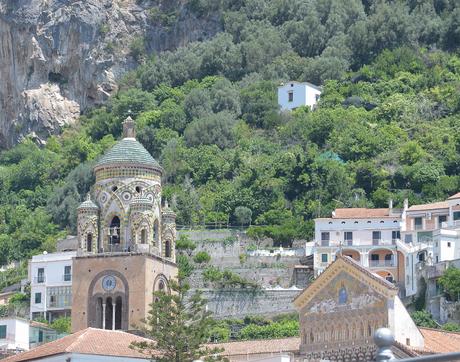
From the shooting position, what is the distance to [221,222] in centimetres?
10562

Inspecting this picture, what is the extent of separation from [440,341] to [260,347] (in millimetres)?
6212

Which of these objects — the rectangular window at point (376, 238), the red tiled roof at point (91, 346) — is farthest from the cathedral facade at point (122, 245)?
the rectangular window at point (376, 238)

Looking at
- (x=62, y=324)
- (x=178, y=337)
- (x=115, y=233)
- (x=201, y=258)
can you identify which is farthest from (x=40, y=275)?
(x=178, y=337)

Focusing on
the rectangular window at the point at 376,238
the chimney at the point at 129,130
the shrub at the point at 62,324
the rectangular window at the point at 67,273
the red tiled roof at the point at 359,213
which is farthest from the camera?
the red tiled roof at the point at 359,213

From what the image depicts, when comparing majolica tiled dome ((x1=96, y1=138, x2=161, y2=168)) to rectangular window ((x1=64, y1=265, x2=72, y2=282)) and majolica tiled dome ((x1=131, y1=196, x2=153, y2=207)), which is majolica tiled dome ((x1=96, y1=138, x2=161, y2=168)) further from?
rectangular window ((x1=64, y1=265, x2=72, y2=282))

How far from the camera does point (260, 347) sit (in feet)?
193

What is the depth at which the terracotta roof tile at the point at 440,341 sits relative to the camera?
55906mm

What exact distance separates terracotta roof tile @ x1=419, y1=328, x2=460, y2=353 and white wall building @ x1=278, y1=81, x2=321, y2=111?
227 feet

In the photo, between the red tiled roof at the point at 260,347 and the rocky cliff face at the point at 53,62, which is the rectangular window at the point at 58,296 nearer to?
the red tiled roof at the point at 260,347

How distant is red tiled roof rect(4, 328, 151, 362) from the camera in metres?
54.6

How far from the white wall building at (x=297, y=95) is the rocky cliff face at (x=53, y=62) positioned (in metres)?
17.2

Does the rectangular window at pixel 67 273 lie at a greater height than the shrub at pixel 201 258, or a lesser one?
lesser

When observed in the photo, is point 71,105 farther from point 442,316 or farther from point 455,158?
point 442,316

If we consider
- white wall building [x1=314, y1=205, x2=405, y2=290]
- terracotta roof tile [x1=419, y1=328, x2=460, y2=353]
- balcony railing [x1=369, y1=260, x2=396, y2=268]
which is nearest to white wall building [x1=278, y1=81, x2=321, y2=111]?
white wall building [x1=314, y1=205, x2=405, y2=290]
